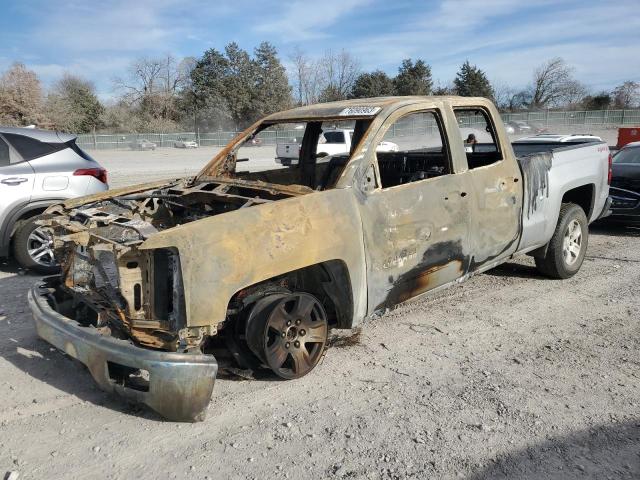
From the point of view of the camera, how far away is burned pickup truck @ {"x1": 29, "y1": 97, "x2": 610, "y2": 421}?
9.85 feet

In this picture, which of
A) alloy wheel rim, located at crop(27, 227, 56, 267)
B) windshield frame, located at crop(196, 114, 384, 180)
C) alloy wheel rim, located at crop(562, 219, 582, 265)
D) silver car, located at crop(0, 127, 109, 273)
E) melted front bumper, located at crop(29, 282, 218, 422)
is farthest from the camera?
alloy wheel rim, located at crop(27, 227, 56, 267)

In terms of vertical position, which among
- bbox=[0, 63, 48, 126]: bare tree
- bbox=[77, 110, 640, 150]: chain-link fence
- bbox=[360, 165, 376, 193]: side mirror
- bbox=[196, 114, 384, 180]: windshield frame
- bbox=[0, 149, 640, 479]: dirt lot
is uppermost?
bbox=[0, 63, 48, 126]: bare tree

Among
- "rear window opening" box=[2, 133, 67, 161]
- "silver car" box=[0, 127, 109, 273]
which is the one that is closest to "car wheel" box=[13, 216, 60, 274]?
"silver car" box=[0, 127, 109, 273]

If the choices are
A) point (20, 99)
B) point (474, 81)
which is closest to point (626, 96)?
point (474, 81)

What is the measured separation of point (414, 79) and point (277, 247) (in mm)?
65446

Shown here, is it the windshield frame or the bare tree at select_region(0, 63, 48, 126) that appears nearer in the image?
the windshield frame

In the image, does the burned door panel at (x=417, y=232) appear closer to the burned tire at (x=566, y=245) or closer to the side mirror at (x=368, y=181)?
the side mirror at (x=368, y=181)

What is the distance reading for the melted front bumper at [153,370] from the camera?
2900 mm

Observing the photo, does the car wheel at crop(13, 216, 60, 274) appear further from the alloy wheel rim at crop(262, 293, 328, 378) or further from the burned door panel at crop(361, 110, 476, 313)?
the burned door panel at crop(361, 110, 476, 313)

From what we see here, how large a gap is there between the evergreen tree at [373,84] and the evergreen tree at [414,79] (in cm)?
128

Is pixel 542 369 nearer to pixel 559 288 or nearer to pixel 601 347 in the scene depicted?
pixel 601 347

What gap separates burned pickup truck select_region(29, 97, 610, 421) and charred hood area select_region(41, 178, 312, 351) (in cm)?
1

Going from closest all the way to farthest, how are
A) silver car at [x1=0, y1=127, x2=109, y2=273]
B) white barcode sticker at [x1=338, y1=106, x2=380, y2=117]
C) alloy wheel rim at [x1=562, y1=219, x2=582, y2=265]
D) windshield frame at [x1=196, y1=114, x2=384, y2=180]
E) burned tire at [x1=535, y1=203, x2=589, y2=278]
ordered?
white barcode sticker at [x1=338, y1=106, x2=380, y2=117] < windshield frame at [x1=196, y1=114, x2=384, y2=180] < burned tire at [x1=535, y1=203, x2=589, y2=278] < alloy wheel rim at [x1=562, y1=219, x2=582, y2=265] < silver car at [x1=0, y1=127, x2=109, y2=273]

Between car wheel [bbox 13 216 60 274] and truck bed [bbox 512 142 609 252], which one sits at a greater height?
truck bed [bbox 512 142 609 252]
